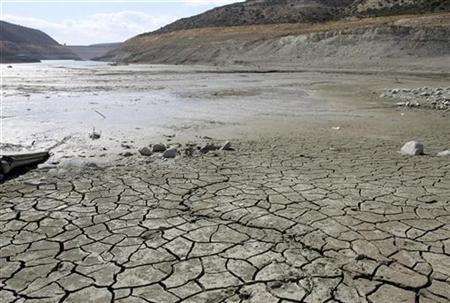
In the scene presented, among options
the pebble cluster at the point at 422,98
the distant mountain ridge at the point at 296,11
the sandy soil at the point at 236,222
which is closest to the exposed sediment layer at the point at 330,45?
the distant mountain ridge at the point at 296,11

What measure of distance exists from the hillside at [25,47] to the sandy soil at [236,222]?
7716cm

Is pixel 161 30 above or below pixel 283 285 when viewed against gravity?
above

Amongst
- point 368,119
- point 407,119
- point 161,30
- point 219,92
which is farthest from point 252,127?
point 161,30

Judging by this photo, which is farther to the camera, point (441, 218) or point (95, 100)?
point (95, 100)

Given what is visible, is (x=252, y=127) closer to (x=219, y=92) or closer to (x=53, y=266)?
(x=53, y=266)

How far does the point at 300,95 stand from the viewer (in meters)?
16.6

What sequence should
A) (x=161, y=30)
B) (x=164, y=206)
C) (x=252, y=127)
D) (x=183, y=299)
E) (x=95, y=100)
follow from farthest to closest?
(x=161, y=30) < (x=95, y=100) < (x=252, y=127) < (x=164, y=206) < (x=183, y=299)

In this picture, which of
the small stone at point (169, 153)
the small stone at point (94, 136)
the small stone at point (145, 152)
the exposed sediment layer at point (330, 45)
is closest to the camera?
the small stone at point (169, 153)

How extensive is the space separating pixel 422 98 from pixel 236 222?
11108mm

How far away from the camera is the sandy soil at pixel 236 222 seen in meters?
3.24

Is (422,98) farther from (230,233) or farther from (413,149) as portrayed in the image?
(230,233)

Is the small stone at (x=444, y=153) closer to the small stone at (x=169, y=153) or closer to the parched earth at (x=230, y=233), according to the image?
the parched earth at (x=230, y=233)

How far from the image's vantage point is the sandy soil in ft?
10.6

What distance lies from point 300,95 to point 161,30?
57.9 m
